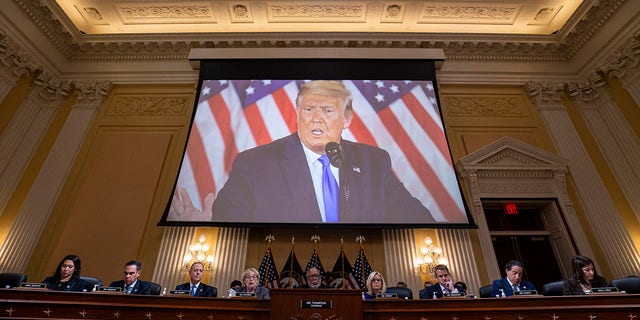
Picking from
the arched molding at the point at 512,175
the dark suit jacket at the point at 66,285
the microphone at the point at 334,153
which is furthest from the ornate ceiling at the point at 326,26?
the dark suit jacket at the point at 66,285

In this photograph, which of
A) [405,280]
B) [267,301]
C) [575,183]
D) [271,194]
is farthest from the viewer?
[575,183]

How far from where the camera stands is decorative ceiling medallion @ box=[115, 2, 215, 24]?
7918mm

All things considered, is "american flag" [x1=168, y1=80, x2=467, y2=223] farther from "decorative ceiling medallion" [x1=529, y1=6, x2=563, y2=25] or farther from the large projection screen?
"decorative ceiling medallion" [x1=529, y1=6, x2=563, y2=25]

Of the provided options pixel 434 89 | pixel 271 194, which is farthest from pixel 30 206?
pixel 434 89

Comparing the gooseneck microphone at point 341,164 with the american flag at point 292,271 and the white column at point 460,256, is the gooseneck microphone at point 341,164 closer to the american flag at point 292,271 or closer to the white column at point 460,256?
the american flag at point 292,271

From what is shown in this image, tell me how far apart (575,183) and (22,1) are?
11.6 meters

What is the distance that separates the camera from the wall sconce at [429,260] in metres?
5.69

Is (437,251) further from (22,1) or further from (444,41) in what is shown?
(22,1)

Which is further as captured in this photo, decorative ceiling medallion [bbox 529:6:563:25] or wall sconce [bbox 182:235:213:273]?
decorative ceiling medallion [bbox 529:6:563:25]

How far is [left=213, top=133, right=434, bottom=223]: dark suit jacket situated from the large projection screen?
0.02 meters

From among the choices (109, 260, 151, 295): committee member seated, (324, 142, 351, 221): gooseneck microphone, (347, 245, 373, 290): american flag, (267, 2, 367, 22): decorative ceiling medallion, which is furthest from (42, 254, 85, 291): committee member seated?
(267, 2, 367, 22): decorative ceiling medallion

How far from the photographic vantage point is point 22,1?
6.67 meters

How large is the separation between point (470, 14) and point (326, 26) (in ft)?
11.5

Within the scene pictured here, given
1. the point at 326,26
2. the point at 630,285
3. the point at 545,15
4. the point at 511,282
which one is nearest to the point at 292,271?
the point at 511,282
